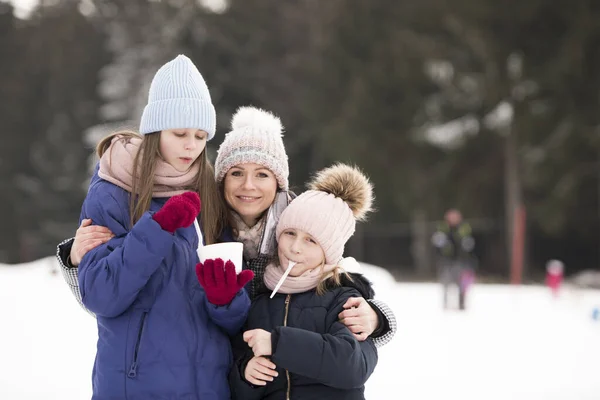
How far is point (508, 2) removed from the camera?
18703mm

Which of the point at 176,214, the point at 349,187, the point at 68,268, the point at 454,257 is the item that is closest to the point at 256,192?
the point at 349,187

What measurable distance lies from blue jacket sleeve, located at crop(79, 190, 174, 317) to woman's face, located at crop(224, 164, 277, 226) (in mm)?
Answer: 685

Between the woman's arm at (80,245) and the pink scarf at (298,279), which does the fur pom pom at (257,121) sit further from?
the woman's arm at (80,245)

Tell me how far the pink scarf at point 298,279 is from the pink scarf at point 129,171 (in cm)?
48

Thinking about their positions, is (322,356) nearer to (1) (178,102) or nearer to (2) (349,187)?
(2) (349,187)

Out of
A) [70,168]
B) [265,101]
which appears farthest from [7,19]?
[265,101]

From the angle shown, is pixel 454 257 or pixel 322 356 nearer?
pixel 322 356

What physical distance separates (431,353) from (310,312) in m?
4.91

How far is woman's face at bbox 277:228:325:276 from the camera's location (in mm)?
2885

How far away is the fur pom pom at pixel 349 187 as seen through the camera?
3.09 metres

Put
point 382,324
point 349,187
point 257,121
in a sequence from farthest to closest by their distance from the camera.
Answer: point 257,121, point 349,187, point 382,324

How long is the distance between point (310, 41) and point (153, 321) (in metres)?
23.6

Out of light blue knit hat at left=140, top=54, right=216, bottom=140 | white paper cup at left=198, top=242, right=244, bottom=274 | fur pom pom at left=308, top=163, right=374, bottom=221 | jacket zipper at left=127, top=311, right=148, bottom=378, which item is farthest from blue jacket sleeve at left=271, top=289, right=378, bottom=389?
light blue knit hat at left=140, top=54, right=216, bottom=140

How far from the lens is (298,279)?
2.83 m
